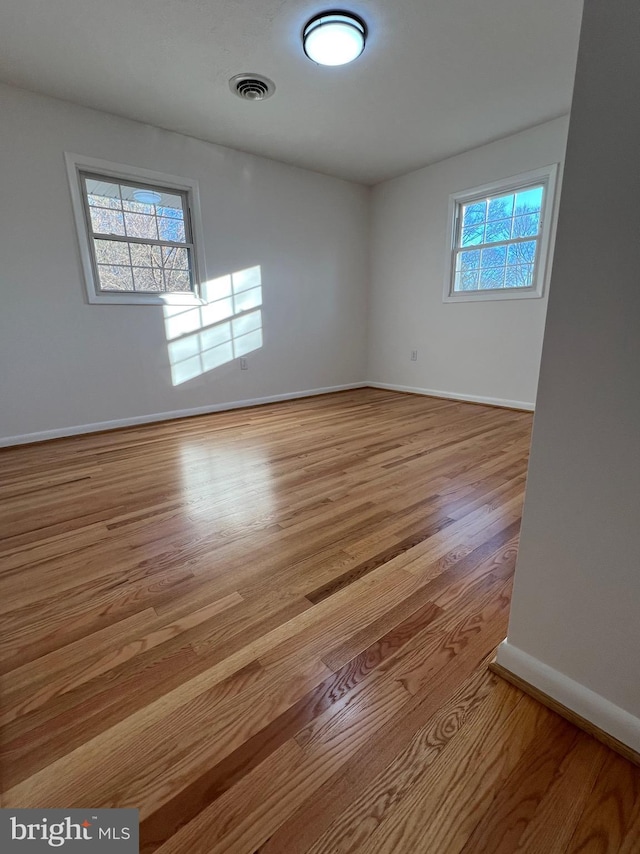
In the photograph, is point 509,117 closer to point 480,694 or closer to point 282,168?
point 282,168

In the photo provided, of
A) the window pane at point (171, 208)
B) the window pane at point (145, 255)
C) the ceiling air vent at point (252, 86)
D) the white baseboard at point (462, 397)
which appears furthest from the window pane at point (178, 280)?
the white baseboard at point (462, 397)

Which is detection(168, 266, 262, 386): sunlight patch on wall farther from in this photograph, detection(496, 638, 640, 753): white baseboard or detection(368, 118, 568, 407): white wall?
detection(496, 638, 640, 753): white baseboard

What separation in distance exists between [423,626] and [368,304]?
4.78 metres

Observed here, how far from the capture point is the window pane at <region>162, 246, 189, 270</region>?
357 centimetres

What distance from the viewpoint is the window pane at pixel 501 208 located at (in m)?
3.77

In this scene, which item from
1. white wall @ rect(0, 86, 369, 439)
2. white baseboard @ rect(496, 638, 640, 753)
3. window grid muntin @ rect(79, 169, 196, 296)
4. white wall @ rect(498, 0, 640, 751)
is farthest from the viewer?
window grid muntin @ rect(79, 169, 196, 296)

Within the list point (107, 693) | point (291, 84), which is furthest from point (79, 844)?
point (291, 84)

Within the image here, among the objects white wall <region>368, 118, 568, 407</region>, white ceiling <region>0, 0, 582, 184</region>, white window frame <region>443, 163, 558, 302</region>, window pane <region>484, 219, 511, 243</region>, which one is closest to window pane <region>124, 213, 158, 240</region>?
white ceiling <region>0, 0, 582, 184</region>

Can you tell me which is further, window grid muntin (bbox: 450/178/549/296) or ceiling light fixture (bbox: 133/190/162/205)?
window grid muntin (bbox: 450/178/549/296)

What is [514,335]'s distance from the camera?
387cm

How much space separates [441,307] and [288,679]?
4328mm

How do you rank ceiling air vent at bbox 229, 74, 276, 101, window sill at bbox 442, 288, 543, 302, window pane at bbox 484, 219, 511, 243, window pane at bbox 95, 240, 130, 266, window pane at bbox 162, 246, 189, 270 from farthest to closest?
window pane at bbox 484, 219, 511, 243, window sill at bbox 442, 288, 543, 302, window pane at bbox 162, 246, 189, 270, window pane at bbox 95, 240, 130, 266, ceiling air vent at bbox 229, 74, 276, 101

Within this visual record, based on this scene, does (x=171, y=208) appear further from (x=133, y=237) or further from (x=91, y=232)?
(x=91, y=232)

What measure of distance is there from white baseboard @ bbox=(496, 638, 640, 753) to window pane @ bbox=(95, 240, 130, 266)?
3883mm
